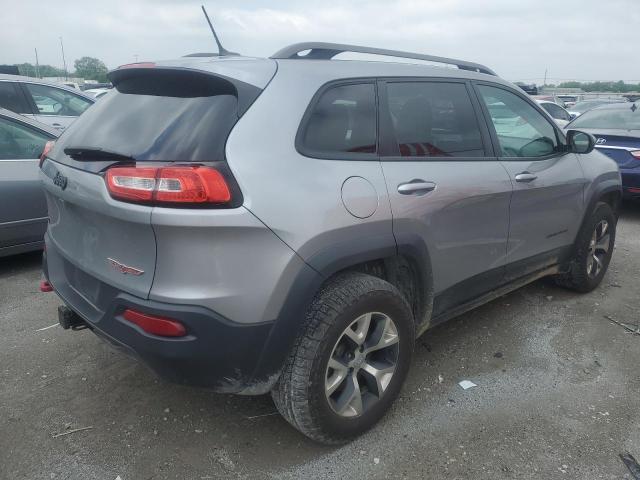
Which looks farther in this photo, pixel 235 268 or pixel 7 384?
pixel 7 384

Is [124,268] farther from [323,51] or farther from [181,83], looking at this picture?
[323,51]

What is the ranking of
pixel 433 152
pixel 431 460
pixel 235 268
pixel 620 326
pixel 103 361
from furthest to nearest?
pixel 620 326 < pixel 103 361 < pixel 433 152 < pixel 431 460 < pixel 235 268

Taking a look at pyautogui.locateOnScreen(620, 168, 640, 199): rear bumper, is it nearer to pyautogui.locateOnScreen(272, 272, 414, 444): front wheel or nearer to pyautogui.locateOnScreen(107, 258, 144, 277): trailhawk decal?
pyautogui.locateOnScreen(272, 272, 414, 444): front wheel

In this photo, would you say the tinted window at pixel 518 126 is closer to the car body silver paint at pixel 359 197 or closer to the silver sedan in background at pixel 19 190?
the car body silver paint at pixel 359 197

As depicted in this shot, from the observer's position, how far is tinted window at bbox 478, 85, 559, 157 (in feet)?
10.7

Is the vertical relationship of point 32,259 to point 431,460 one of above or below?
below

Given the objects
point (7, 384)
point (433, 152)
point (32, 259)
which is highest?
point (433, 152)

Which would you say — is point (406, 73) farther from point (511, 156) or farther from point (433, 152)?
point (511, 156)

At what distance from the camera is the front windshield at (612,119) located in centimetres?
752

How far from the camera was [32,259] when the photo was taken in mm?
5051

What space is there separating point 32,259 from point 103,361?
8.02ft

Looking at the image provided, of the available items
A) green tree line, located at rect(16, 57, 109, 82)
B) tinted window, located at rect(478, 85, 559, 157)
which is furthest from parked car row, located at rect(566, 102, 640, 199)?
green tree line, located at rect(16, 57, 109, 82)

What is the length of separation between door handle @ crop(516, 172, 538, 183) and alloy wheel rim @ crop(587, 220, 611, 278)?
1185mm

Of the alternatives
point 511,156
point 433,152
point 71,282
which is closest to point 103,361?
point 71,282
